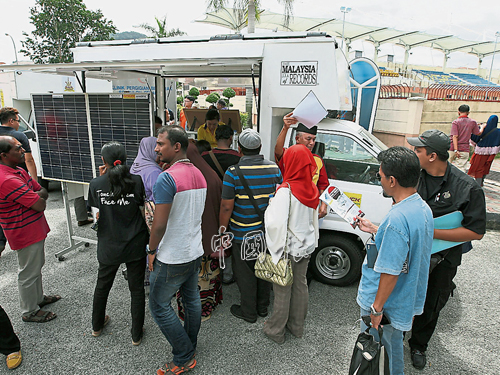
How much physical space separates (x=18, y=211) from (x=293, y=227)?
8.18 ft

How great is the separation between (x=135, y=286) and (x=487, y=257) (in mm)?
5217

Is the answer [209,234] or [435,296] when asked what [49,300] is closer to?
[209,234]

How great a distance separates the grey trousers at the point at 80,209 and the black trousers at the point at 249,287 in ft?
11.9

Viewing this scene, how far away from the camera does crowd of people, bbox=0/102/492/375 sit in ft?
6.26

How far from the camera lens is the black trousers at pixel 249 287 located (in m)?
3.10

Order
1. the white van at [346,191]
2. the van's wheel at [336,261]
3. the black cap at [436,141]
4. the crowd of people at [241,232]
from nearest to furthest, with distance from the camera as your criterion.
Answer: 1. the crowd of people at [241,232]
2. the black cap at [436,141]
3. the white van at [346,191]
4. the van's wheel at [336,261]

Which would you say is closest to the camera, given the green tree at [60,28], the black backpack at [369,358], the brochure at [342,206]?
the black backpack at [369,358]

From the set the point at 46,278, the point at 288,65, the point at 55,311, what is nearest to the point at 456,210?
the point at 288,65

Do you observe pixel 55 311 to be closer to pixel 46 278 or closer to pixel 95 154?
pixel 46 278

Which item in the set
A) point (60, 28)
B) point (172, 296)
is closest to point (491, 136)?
point (172, 296)

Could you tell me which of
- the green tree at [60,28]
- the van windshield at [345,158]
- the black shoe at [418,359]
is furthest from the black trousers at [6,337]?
the green tree at [60,28]

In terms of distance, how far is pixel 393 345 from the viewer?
6.93 ft

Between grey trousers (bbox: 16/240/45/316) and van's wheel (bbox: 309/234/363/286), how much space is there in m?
3.01

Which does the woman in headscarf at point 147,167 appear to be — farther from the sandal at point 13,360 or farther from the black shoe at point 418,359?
the black shoe at point 418,359
